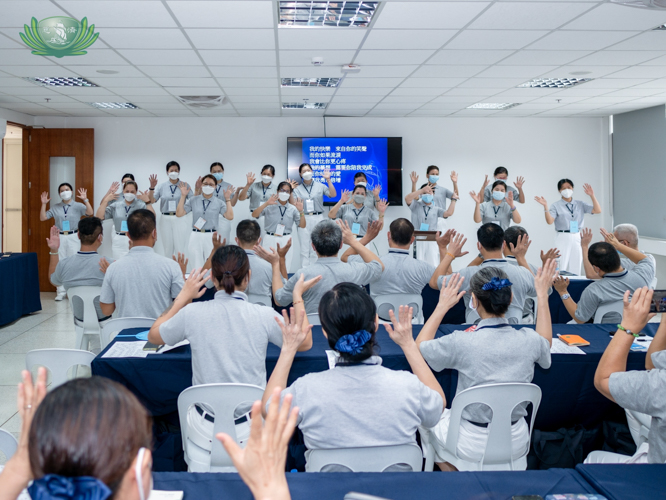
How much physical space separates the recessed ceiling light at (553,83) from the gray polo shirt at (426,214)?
2.22 meters

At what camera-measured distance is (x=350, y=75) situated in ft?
18.7

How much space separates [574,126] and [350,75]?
5.58 metres

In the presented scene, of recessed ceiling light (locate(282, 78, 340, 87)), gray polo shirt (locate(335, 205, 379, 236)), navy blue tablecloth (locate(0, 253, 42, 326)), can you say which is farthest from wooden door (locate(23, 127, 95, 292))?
gray polo shirt (locate(335, 205, 379, 236))

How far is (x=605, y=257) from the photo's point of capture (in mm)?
3467

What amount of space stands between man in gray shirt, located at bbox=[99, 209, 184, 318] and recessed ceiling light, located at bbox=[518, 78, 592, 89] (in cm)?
509

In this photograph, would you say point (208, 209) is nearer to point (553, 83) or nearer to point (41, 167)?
point (41, 167)

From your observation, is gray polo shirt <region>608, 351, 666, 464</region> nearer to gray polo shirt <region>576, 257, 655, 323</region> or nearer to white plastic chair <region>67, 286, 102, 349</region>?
gray polo shirt <region>576, 257, 655, 323</region>

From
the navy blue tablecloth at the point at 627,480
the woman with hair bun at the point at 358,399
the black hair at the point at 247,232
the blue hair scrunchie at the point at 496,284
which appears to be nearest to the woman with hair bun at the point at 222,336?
the woman with hair bun at the point at 358,399

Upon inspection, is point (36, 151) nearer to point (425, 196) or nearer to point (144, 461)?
point (425, 196)

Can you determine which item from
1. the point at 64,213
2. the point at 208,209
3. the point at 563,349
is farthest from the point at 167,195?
the point at 563,349

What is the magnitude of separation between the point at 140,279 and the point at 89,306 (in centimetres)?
98

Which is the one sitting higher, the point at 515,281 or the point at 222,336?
the point at 515,281

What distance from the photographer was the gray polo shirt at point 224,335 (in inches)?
86.4

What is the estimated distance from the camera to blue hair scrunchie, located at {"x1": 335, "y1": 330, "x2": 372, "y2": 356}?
158 centimetres
